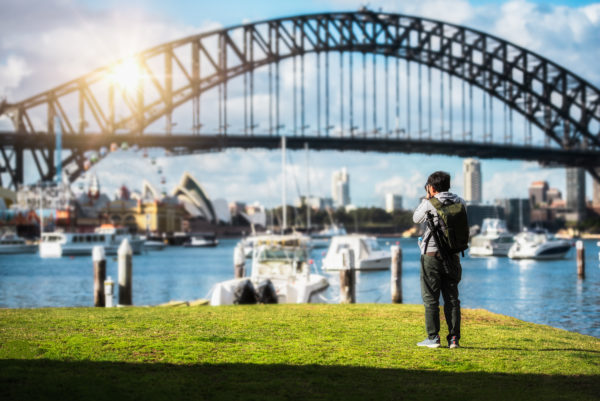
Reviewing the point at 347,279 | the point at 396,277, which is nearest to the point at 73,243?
the point at 396,277

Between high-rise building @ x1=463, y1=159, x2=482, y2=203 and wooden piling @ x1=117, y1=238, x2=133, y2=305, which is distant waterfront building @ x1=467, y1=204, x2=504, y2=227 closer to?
high-rise building @ x1=463, y1=159, x2=482, y2=203

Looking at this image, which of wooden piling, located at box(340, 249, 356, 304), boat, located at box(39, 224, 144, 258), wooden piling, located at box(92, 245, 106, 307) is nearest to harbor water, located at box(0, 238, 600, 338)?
wooden piling, located at box(340, 249, 356, 304)

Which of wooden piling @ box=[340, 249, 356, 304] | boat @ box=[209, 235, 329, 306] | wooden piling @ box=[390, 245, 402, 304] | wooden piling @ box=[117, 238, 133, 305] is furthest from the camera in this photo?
wooden piling @ box=[117, 238, 133, 305]

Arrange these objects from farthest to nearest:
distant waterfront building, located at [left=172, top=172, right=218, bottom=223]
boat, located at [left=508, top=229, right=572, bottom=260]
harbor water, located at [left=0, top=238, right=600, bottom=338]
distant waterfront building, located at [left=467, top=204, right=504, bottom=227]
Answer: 1. distant waterfront building, located at [left=172, top=172, right=218, bottom=223]
2. distant waterfront building, located at [left=467, top=204, right=504, bottom=227]
3. boat, located at [left=508, top=229, right=572, bottom=260]
4. harbor water, located at [left=0, top=238, right=600, bottom=338]

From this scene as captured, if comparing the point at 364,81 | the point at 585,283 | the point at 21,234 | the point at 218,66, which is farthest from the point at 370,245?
the point at 21,234

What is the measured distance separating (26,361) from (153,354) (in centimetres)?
111

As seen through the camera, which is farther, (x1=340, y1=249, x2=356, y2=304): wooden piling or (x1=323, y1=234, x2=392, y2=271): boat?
(x1=323, y1=234, x2=392, y2=271): boat

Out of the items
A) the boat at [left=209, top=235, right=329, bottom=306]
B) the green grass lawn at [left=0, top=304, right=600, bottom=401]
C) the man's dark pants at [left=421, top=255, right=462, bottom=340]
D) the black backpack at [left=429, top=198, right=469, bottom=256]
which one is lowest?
the boat at [left=209, top=235, right=329, bottom=306]

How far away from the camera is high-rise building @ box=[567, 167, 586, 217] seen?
13188 cm

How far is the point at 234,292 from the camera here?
1672 cm

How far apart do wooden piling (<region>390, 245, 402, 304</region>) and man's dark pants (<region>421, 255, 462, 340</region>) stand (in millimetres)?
11501

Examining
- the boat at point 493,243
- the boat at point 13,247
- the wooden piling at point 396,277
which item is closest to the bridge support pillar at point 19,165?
the boat at point 13,247

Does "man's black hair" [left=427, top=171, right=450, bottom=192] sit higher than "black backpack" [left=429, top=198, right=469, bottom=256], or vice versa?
"man's black hair" [left=427, top=171, right=450, bottom=192]

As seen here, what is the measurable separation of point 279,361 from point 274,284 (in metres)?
15.6
